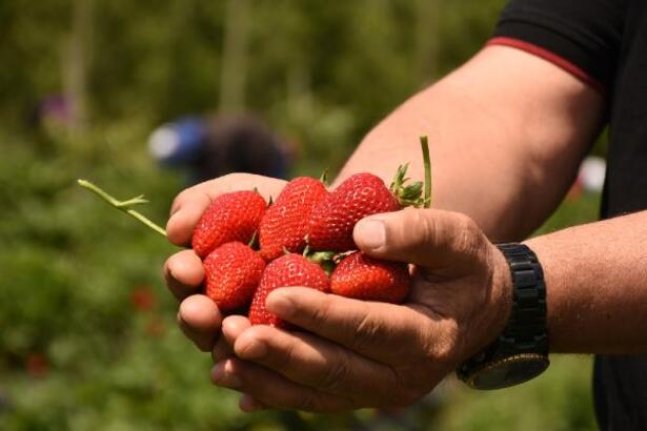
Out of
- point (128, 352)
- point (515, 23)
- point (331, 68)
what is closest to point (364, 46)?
point (331, 68)

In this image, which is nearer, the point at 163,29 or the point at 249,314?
the point at 249,314

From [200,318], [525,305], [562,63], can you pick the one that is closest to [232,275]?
[200,318]

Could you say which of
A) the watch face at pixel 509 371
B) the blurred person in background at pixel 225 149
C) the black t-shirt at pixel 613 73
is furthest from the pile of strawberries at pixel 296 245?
the blurred person in background at pixel 225 149

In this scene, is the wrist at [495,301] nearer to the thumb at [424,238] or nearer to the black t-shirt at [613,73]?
the thumb at [424,238]

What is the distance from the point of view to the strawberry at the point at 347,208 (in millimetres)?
1794

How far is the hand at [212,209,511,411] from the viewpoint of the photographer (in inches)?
65.4

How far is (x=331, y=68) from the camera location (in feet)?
70.8

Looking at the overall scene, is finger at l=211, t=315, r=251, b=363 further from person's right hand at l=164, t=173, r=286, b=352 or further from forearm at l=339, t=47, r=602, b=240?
forearm at l=339, t=47, r=602, b=240

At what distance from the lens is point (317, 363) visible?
170 cm

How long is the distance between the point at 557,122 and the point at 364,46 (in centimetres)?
1826

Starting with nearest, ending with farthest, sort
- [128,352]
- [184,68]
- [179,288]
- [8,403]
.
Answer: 1. [179,288]
2. [8,403]
3. [128,352]
4. [184,68]

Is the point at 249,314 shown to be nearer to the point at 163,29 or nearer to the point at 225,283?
the point at 225,283

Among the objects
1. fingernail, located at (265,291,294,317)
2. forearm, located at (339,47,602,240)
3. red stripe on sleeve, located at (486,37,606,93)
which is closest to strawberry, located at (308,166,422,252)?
fingernail, located at (265,291,294,317)

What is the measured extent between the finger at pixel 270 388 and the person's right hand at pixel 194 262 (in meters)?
0.07
